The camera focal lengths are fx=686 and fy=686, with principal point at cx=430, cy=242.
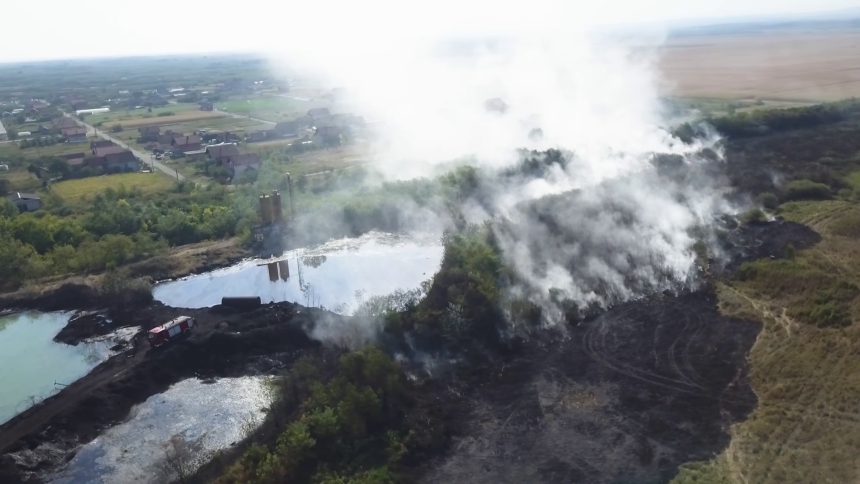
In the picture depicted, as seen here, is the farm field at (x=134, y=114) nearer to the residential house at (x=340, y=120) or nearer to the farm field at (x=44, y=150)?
the farm field at (x=44, y=150)

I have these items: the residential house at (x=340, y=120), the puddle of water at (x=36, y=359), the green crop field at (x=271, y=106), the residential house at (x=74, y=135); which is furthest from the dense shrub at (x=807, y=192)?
the residential house at (x=74, y=135)

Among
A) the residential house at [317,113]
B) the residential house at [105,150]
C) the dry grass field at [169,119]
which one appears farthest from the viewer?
the dry grass field at [169,119]

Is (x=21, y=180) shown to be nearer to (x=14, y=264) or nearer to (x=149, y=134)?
(x=149, y=134)

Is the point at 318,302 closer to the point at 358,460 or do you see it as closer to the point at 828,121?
the point at 358,460

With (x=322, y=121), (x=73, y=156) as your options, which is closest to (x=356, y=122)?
(x=322, y=121)

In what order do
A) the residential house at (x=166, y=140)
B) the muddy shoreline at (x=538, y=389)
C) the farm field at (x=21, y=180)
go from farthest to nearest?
1. the residential house at (x=166, y=140)
2. the farm field at (x=21, y=180)
3. the muddy shoreline at (x=538, y=389)

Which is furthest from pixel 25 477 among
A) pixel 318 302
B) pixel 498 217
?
pixel 498 217
